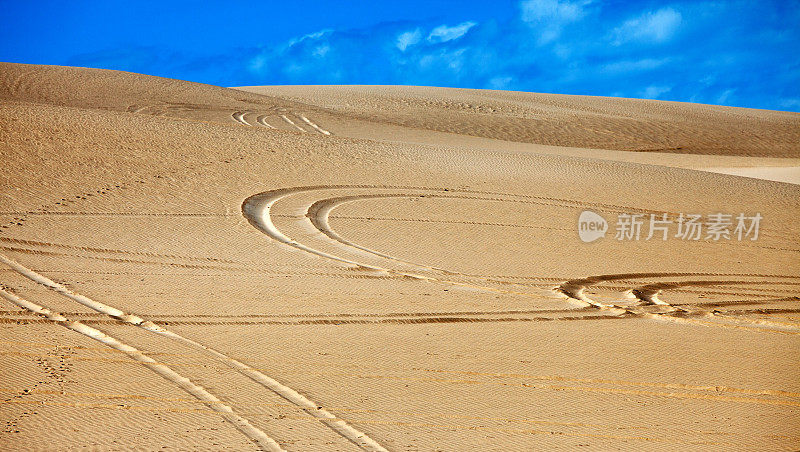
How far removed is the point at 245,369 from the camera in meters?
5.11

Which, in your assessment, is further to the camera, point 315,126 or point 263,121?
point 315,126

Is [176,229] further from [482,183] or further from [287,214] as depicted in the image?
[482,183]

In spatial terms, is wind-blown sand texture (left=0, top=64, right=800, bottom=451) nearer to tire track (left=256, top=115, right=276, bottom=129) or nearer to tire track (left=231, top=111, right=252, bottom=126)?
tire track (left=231, top=111, right=252, bottom=126)

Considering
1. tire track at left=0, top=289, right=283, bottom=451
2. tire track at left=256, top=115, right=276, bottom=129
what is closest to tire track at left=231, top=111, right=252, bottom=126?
tire track at left=256, top=115, right=276, bottom=129

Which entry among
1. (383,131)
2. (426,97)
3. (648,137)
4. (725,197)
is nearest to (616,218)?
(725,197)

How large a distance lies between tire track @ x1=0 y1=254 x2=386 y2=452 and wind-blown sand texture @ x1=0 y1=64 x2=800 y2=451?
0.9 inches

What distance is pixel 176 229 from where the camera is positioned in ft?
32.1

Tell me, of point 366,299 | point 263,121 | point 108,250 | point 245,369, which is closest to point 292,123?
point 263,121

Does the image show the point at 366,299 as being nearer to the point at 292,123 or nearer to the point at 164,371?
the point at 164,371

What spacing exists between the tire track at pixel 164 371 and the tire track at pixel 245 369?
36cm

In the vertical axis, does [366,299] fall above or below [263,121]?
below

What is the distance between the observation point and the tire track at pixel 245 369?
13.7 ft

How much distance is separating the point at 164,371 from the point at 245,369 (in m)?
0.55

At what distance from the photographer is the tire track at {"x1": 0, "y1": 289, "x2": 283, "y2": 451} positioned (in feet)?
13.5
